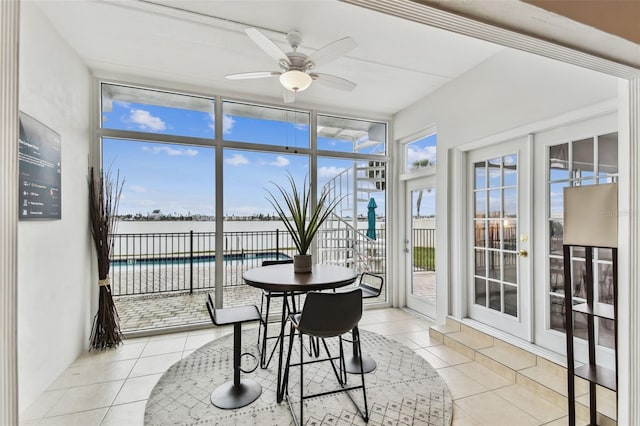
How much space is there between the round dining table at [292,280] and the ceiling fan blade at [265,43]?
168cm

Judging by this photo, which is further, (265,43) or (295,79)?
(295,79)

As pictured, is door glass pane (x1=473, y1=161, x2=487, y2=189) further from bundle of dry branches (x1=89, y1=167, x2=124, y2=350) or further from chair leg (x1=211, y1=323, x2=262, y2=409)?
bundle of dry branches (x1=89, y1=167, x2=124, y2=350)

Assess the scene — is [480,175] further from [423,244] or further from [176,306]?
[176,306]

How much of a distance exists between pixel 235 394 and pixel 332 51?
2690 millimetres

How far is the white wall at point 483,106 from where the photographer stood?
253 cm

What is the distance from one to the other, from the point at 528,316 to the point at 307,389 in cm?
210

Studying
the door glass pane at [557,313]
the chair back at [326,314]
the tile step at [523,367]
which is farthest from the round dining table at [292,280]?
the door glass pane at [557,313]

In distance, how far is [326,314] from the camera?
2039 millimetres

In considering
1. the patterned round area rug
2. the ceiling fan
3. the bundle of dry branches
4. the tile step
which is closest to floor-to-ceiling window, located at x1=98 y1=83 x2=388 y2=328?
the bundle of dry branches

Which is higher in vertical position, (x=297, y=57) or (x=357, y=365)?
(x=297, y=57)

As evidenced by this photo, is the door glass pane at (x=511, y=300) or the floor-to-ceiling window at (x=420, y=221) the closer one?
the door glass pane at (x=511, y=300)

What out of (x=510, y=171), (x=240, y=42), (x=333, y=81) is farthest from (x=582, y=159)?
(x=240, y=42)

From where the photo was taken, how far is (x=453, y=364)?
2.96 m

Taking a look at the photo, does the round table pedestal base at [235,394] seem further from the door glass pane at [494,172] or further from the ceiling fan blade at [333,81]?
the door glass pane at [494,172]
